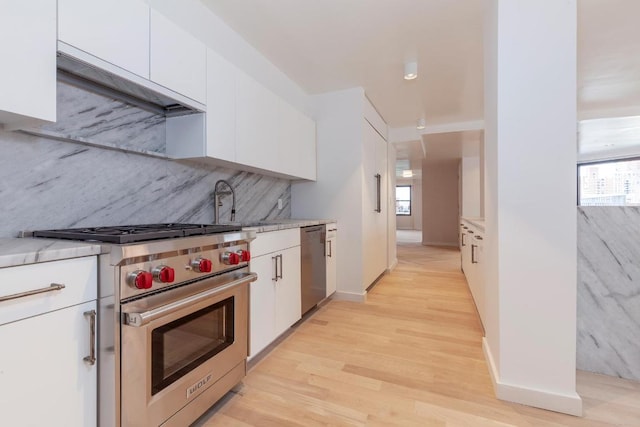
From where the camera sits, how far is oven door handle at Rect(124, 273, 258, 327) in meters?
1.05

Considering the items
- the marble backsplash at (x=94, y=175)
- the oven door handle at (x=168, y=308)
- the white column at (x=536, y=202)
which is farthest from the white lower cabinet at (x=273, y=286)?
the white column at (x=536, y=202)

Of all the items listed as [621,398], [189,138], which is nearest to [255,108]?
[189,138]

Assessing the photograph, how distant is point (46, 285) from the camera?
893 millimetres

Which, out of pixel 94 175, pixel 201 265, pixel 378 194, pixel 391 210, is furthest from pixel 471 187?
pixel 94 175

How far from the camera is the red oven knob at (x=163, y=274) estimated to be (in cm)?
116

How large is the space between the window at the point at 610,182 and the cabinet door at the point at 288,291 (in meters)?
7.84

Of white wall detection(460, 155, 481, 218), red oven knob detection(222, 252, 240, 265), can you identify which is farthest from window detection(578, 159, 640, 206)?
red oven knob detection(222, 252, 240, 265)

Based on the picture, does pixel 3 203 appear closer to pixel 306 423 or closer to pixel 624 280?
pixel 306 423

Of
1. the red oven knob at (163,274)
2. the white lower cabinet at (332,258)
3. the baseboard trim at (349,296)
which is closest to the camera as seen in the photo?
the red oven knob at (163,274)

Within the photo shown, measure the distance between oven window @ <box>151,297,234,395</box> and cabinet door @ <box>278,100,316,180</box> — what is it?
153 cm

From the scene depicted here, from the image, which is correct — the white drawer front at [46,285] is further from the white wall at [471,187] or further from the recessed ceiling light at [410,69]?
the white wall at [471,187]

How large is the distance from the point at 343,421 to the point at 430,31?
2778 millimetres

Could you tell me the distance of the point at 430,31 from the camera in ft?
7.72

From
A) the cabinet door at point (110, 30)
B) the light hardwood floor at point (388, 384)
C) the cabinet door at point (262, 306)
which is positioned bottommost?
the light hardwood floor at point (388, 384)
